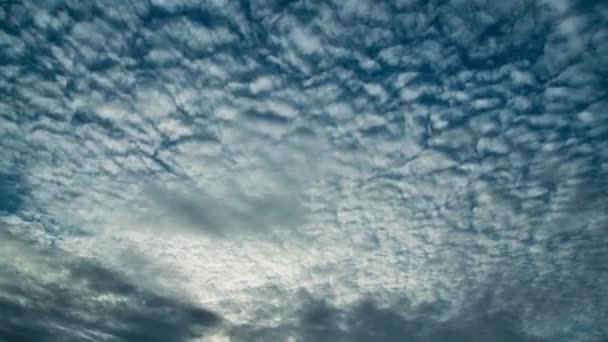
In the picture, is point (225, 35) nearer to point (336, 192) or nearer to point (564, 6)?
point (336, 192)

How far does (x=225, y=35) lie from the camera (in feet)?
22.5

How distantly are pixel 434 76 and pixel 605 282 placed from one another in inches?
493

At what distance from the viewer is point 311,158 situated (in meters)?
9.38

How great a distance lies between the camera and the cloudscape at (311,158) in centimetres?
676

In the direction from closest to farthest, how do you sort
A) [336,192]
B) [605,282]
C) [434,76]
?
1. [434,76]
2. [336,192]
3. [605,282]

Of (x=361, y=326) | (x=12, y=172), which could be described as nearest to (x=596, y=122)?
(x=361, y=326)

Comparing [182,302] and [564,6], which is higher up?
[564,6]

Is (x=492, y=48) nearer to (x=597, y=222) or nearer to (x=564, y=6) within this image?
(x=564, y=6)

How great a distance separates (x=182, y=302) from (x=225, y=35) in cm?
1332

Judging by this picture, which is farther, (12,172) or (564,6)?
(12,172)

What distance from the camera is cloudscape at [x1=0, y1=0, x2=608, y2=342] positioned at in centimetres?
676

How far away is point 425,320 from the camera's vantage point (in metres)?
16.8

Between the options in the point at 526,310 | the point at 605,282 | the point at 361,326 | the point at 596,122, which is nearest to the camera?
the point at 596,122

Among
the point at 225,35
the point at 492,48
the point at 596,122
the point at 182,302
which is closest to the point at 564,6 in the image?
the point at 492,48
